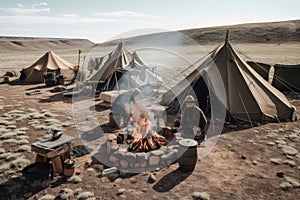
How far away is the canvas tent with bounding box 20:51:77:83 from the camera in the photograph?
22.3 meters

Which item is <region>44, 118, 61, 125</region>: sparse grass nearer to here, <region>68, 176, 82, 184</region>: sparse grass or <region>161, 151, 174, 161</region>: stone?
<region>68, 176, 82, 184</region>: sparse grass

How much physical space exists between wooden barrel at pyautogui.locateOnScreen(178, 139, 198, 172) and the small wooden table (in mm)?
3175

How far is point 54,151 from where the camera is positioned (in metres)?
6.61

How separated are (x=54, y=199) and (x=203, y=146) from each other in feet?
16.7

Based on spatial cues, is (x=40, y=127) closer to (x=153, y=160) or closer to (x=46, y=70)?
(x=153, y=160)

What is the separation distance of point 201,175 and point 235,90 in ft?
18.0

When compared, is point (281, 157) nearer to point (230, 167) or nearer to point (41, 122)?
point (230, 167)

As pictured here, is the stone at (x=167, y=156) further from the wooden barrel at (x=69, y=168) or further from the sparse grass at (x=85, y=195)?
the wooden barrel at (x=69, y=168)

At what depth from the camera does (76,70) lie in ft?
72.9

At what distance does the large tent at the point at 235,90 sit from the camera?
36.6 ft

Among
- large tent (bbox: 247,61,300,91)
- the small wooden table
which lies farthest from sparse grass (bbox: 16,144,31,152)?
large tent (bbox: 247,61,300,91)

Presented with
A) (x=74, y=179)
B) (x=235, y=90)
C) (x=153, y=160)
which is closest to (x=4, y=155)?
(x=74, y=179)

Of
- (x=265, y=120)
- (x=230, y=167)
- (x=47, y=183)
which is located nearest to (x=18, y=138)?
(x=47, y=183)

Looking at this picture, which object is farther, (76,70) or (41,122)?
(76,70)
